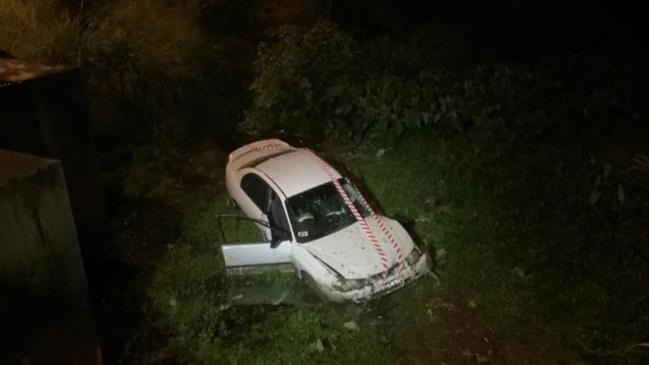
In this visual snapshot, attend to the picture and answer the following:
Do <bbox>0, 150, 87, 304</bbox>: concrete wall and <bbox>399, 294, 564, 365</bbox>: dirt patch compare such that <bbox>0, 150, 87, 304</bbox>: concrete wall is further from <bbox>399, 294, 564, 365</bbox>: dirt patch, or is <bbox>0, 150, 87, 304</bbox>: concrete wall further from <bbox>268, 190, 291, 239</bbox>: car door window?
<bbox>399, 294, 564, 365</bbox>: dirt patch

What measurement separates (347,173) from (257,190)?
2414 millimetres

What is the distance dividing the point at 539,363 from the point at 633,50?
11.0 metres

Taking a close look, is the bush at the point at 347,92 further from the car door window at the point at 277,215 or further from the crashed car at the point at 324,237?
the car door window at the point at 277,215

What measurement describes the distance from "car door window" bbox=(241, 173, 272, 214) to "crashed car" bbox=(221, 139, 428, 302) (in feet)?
0.05

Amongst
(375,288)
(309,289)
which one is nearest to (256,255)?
(309,289)

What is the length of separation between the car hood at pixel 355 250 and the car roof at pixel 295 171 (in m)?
0.80

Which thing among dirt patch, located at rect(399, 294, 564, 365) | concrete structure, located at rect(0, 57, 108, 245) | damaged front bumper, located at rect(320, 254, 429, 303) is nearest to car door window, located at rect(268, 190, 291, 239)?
damaged front bumper, located at rect(320, 254, 429, 303)

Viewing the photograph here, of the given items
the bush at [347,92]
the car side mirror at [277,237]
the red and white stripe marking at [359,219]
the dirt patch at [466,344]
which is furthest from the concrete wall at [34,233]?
the bush at [347,92]

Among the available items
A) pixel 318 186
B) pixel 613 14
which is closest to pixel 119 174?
pixel 318 186

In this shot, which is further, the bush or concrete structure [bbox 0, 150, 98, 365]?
the bush

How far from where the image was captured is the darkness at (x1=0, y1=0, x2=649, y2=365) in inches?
268

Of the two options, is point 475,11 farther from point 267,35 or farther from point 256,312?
point 256,312

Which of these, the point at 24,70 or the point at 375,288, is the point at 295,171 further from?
the point at 24,70

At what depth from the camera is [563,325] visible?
272 inches
